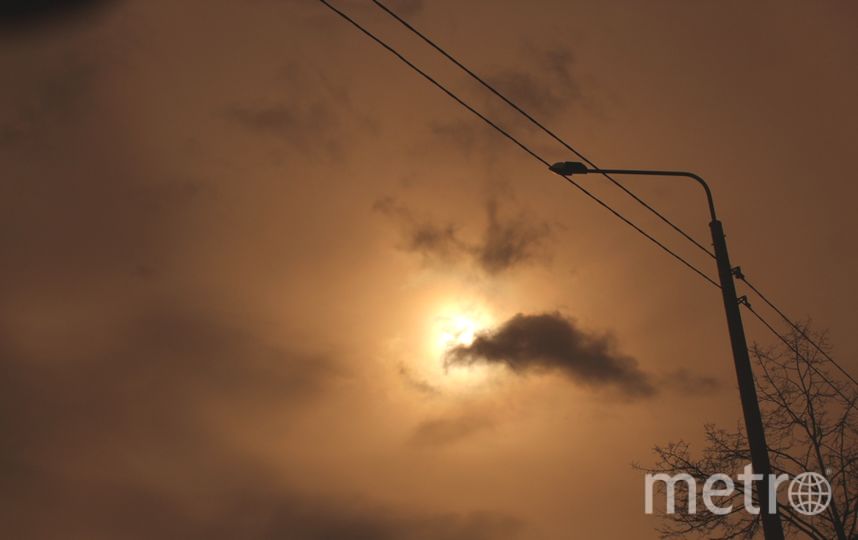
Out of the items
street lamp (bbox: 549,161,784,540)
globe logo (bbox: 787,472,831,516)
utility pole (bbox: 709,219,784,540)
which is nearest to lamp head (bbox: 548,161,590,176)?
street lamp (bbox: 549,161,784,540)

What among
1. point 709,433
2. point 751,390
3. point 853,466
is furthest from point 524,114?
point 853,466

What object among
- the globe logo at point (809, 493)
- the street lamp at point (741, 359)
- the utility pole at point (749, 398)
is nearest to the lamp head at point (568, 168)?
the street lamp at point (741, 359)

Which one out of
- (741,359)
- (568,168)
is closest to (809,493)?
(741,359)

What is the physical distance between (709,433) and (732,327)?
12.1 meters

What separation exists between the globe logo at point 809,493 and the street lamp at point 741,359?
11210 millimetres

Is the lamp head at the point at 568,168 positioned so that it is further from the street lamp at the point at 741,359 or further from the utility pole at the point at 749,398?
the utility pole at the point at 749,398

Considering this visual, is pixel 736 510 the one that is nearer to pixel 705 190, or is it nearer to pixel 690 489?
pixel 690 489

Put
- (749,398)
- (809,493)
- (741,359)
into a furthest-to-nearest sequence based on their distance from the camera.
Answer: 1. (809,493)
2. (741,359)
3. (749,398)

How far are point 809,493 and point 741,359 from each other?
1243 cm

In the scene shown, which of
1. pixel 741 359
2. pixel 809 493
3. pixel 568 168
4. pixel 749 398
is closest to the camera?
pixel 749 398

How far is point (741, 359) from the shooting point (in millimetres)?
9766

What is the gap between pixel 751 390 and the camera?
951 cm

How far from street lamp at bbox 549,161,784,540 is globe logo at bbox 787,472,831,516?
11.2 m

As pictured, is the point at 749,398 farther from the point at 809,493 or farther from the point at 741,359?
the point at 809,493
